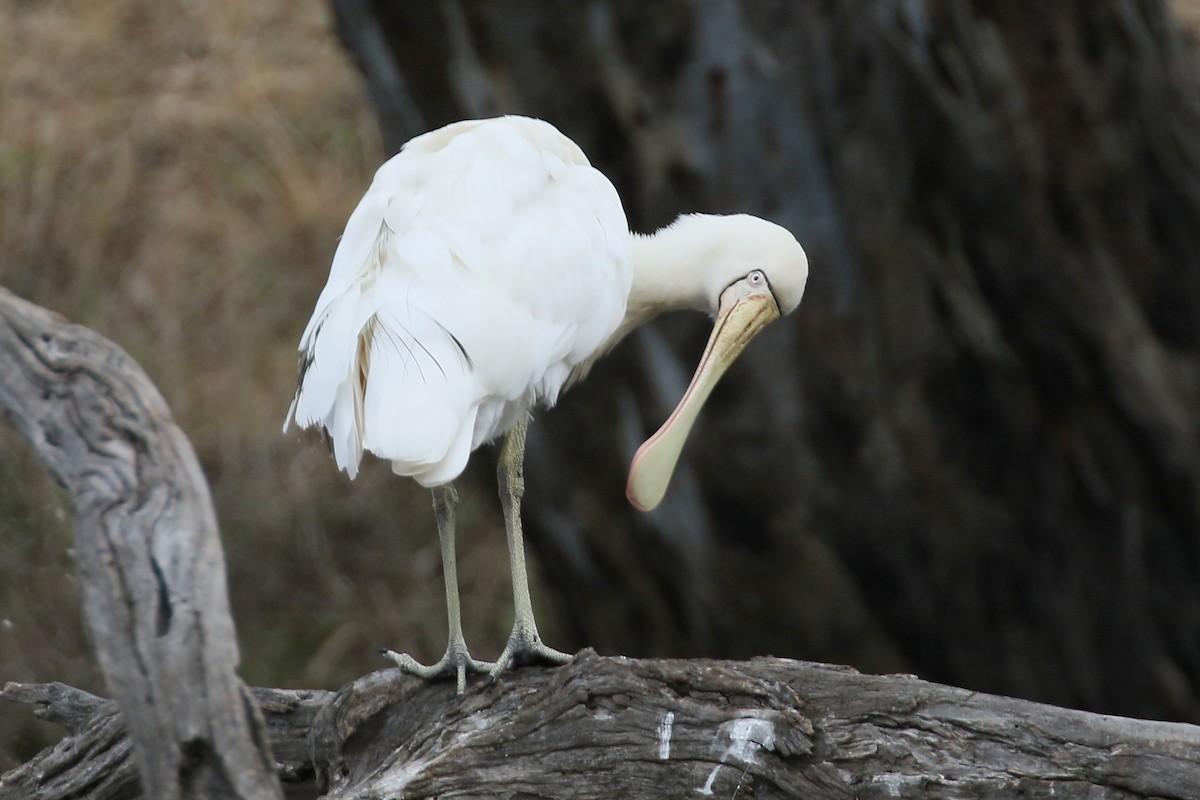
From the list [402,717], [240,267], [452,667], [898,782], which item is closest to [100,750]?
[402,717]

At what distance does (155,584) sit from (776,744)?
1184 mm

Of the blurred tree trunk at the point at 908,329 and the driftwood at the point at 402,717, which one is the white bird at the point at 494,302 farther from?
the blurred tree trunk at the point at 908,329

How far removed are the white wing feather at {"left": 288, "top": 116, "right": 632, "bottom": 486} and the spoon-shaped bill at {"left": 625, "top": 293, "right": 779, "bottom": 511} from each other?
256 millimetres

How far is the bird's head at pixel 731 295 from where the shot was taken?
3635mm

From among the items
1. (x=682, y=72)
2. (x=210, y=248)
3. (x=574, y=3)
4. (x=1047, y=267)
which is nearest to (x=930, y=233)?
(x=1047, y=267)

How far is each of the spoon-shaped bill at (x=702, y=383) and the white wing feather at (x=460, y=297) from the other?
0.26m

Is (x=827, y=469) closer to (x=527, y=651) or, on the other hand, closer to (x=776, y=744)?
(x=527, y=651)

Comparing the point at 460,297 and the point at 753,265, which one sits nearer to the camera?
the point at 460,297

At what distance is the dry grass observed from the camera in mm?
7973

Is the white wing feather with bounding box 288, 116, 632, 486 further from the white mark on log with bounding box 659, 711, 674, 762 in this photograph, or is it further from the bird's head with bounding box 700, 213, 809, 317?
the white mark on log with bounding box 659, 711, 674, 762

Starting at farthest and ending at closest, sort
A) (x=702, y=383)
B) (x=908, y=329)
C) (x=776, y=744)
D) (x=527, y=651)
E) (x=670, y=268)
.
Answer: (x=908, y=329), (x=670, y=268), (x=702, y=383), (x=527, y=651), (x=776, y=744)

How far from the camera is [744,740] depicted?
9.12ft

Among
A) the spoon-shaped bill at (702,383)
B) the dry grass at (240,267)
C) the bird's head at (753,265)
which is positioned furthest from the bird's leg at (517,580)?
the dry grass at (240,267)

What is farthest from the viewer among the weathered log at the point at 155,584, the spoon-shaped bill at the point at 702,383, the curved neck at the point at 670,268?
the curved neck at the point at 670,268
